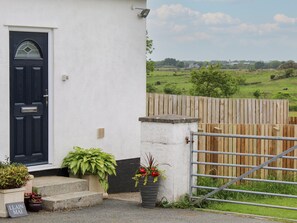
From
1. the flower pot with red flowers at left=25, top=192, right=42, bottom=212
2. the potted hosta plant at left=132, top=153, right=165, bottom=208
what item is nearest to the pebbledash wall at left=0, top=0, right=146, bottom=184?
the flower pot with red flowers at left=25, top=192, right=42, bottom=212

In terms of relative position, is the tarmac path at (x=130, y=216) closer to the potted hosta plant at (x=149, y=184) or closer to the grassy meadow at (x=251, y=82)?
the potted hosta plant at (x=149, y=184)

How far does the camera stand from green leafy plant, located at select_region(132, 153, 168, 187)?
42.4 feet

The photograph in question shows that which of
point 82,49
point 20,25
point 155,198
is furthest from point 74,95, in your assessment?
point 155,198

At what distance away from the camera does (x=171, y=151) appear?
1299 cm

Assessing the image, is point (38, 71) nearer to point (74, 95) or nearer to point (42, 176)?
point (74, 95)

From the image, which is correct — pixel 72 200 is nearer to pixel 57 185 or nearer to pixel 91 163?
pixel 57 185

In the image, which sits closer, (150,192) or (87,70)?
(150,192)

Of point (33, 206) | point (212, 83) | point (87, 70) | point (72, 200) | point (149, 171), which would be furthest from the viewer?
point (212, 83)

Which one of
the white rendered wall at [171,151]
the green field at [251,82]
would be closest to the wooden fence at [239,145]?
the white rendered wall at [171,151]

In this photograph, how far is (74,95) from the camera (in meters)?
14.7

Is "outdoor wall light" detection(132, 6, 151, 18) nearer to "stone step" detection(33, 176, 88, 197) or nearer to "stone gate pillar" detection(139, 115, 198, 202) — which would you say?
"stone gate pillar" detection(139, 115, 198, 202)

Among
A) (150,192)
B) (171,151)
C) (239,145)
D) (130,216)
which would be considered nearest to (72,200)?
(130,216)

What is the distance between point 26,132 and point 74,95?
4.49 feet

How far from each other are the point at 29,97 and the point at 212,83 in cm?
2211
